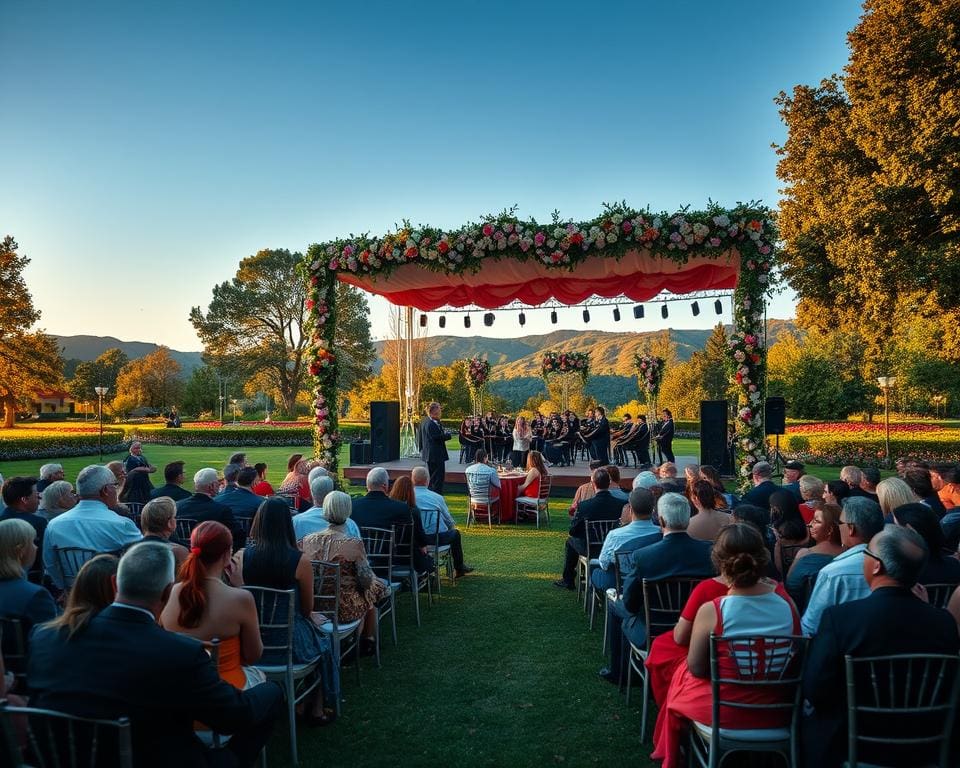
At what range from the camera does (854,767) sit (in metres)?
2.39

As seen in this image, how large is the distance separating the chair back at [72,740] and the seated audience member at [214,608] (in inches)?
29.6

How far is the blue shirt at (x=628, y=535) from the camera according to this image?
4.41m

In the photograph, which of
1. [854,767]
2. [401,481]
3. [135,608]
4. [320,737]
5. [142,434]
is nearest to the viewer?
[135,608]

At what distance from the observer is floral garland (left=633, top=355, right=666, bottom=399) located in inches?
750

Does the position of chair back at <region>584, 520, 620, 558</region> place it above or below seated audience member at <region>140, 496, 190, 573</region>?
below

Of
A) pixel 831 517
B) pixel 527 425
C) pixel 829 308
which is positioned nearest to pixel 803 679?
pixel 831 517

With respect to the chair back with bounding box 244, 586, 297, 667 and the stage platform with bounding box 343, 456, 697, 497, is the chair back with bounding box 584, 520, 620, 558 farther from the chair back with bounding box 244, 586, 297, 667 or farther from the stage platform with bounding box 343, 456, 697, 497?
the stage platform with bounding box 343, 456, 697, 497

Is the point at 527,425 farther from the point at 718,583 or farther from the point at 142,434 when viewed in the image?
the point at 142,434

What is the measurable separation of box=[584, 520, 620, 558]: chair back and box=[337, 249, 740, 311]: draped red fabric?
5587 mm

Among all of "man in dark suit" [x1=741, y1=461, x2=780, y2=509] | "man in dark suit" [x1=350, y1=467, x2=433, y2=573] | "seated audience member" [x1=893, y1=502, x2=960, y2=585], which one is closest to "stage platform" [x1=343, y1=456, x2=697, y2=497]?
"man in dark suit" [x1=741, y1=461, x2=780, y2=509]

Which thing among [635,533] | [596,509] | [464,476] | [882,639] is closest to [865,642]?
[882,639]

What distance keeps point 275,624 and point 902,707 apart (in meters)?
2.88

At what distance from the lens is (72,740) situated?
6.09 feet

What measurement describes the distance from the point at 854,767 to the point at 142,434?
32.2m
